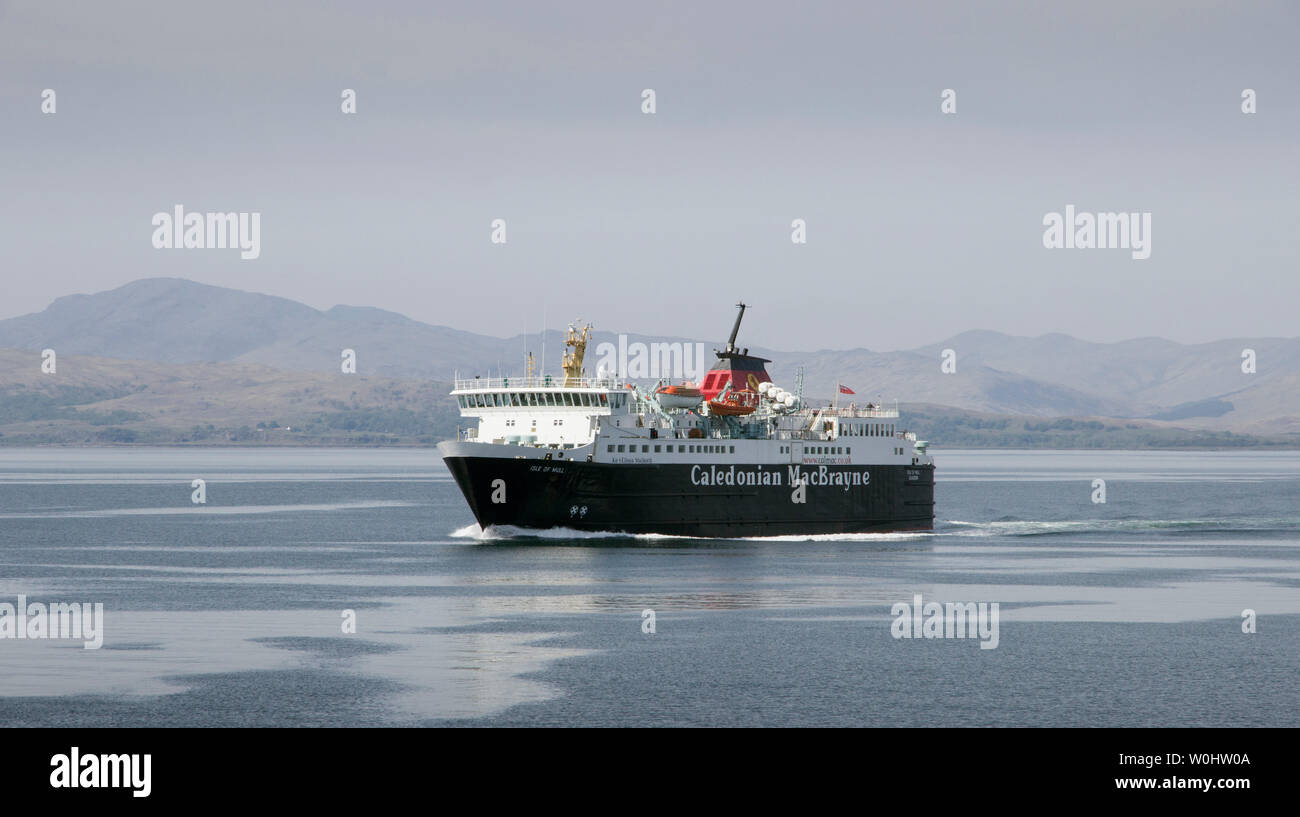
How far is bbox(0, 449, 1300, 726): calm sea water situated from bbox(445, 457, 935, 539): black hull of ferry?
1.32 m

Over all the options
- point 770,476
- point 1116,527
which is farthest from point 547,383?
point 1116,527

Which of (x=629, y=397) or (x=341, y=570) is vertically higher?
(x=629, y=397)

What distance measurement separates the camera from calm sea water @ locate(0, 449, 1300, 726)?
37.3 meters

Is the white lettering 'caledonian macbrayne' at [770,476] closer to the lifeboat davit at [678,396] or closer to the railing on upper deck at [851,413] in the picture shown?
the railing on upper deck at [851,413]

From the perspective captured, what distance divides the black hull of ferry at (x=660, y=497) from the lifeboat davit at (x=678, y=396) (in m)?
4.48

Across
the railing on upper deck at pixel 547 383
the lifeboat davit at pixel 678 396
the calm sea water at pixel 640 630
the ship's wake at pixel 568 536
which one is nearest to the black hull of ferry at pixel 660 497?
the ship's wake at pixel 568 536

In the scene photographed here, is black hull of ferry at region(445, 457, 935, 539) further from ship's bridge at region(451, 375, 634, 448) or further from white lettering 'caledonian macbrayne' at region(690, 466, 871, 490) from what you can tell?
ship's bridge at region(451, 375, 634, 448)

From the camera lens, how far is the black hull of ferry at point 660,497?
76562 mm

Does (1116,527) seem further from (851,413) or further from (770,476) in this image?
(770,476)

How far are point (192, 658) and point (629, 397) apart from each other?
3958 centimetres

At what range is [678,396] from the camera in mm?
83188
